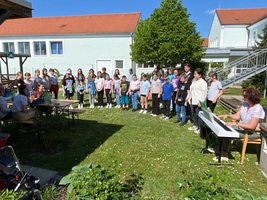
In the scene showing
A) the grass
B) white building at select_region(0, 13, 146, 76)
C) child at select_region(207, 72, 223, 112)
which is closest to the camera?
the grass

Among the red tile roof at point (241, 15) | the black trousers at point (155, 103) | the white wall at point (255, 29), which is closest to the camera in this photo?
the black trousers at point (155, 103)

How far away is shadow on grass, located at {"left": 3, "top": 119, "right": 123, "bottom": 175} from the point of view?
4145 millimetres

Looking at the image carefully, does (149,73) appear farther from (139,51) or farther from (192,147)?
(192,147)

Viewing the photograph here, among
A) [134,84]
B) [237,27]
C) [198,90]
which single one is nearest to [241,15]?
[237,27]

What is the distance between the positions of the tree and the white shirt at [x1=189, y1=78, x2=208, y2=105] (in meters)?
10.2

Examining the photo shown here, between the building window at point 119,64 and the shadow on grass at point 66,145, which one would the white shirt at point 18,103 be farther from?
the building window at point 119,64

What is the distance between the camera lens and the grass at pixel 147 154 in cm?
343

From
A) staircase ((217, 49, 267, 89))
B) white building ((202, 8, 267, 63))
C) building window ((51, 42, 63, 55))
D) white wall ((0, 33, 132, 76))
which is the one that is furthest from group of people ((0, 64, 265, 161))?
white building ((202, 8, 267, 63))

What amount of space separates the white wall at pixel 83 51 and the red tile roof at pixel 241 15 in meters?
17.8

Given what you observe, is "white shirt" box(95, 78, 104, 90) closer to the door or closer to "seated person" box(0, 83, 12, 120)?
"seated person" box(0, 83, 12, 120)

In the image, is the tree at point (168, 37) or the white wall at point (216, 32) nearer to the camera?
the tree at point (168, 37)

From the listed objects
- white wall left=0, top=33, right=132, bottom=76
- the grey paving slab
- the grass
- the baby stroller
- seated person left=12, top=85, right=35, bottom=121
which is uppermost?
white wall left=0, top=33, right=132, bottom=76

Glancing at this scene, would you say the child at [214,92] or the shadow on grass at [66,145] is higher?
the child at [214,92]

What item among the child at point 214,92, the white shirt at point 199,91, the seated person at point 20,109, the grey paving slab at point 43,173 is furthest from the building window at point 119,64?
the grey paving slab at point 43,173
